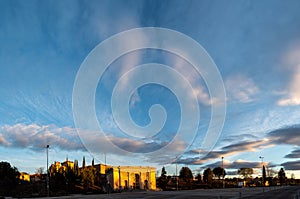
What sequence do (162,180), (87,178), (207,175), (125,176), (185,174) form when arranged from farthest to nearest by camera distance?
(207,175)
(185,174)
(162,180)
(125,176)
(87,178)

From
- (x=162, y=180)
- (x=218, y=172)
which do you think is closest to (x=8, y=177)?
(x=162, y=180)

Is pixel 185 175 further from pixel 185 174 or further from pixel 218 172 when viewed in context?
pixel 218 172

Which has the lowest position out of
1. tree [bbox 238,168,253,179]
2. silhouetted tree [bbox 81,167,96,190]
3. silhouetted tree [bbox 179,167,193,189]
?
tree [bbox 238,168,253,179]

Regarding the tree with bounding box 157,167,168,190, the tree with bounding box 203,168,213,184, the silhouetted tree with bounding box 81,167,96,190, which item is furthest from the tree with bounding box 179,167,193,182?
the silhouetted tree with bounding box 81,167,96,190

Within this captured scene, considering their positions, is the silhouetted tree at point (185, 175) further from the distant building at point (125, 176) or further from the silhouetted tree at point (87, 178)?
the silhouetted tree at point (87, 178)

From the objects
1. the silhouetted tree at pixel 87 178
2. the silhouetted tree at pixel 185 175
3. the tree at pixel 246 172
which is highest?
the silhouetted tree at pixel 87 178

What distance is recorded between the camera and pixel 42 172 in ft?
345

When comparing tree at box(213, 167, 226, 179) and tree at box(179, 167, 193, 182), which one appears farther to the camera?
tree at box(213, 167, 226, 179)

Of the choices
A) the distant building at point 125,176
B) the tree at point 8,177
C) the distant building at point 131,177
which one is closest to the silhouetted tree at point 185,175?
the distant building at point 131,177

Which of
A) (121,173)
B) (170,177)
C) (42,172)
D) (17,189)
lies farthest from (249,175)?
(17,189)

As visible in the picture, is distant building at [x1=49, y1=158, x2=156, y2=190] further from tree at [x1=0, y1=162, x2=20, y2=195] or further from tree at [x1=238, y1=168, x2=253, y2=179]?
tree at [x1=238, y1=168, x2=253, y2=179]

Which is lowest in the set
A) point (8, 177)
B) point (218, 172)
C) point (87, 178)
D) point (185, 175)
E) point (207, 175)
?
point (218, 172)

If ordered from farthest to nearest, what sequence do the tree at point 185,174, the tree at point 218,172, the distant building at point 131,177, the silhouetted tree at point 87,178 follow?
the tree at point 218,172
the tree at point 185,174
the distant building at point 131,177
the silhouetted tree at point 87,178

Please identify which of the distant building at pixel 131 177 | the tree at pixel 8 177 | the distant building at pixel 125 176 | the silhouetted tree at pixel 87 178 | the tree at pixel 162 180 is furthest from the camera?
the tree at pixel 162 180
